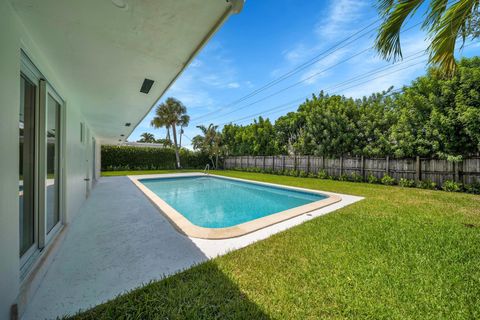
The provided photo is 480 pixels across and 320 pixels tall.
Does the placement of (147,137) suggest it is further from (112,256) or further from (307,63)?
(112,256)

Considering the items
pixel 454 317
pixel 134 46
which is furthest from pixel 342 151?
pixel 134 46

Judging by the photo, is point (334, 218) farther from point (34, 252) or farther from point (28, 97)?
point (28, 97)

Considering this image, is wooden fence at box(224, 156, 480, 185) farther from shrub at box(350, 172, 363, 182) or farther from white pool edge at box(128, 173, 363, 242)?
white pool edge at box(128, 173, 363, 242)

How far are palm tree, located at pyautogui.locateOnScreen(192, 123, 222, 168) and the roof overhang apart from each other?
19.3m

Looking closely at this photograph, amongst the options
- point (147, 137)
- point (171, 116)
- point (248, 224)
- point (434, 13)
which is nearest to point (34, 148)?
point (248, 224)

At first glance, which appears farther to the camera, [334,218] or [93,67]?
[334,218]

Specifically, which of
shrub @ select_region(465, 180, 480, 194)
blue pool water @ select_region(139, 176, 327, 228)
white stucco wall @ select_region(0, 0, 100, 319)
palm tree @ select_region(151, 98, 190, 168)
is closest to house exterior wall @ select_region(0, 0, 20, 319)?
white stucco wall @ select_region(0, 0, 100, 319)

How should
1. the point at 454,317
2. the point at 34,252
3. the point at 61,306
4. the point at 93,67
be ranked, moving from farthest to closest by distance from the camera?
1. the point at 93,67
2. the point at 34,252
3. the point at 61,306
4. the point at 454,317

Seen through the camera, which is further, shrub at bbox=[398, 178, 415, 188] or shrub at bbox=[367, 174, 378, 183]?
shrub at bbox=[367, 174, 378, 183]

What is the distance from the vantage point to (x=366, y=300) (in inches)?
78.2

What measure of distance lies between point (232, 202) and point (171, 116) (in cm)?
1707

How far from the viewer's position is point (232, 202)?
326 inches

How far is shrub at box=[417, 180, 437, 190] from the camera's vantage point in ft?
29.1

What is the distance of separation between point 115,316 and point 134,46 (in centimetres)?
282
